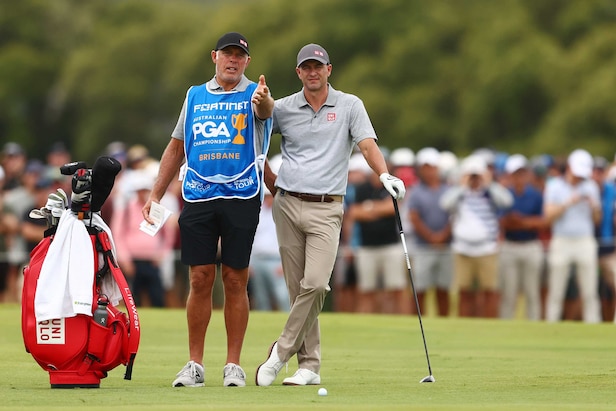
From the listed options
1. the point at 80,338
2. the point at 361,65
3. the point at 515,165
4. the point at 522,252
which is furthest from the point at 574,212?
the point at 361,65

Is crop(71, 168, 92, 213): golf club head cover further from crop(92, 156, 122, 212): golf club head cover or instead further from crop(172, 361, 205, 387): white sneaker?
crop(172, 361, 205, 387): white sneaker

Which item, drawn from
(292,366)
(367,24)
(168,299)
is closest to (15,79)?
(367,24)

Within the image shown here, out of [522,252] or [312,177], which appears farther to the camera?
[522,252]

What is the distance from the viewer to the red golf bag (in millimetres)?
10234

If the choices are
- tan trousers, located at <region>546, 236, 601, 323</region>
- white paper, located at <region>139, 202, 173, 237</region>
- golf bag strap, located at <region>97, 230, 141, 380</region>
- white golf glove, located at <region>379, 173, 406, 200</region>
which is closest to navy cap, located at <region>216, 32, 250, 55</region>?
white paper, located at <region>139, 202, 173, 237</region>

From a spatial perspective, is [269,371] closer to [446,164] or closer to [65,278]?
[65,278]

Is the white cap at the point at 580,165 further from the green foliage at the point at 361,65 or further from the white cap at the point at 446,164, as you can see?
the green foliage at the point at 361,65

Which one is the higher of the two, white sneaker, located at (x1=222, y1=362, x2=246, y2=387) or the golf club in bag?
the golf club in bag

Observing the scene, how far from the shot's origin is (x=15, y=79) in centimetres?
9731

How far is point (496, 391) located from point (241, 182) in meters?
2.26

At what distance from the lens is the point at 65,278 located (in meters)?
10.2

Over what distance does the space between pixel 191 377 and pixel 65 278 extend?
3.73 feet

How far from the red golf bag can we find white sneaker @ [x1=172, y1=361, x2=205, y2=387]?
0.40 m

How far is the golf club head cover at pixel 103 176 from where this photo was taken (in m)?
10.4
